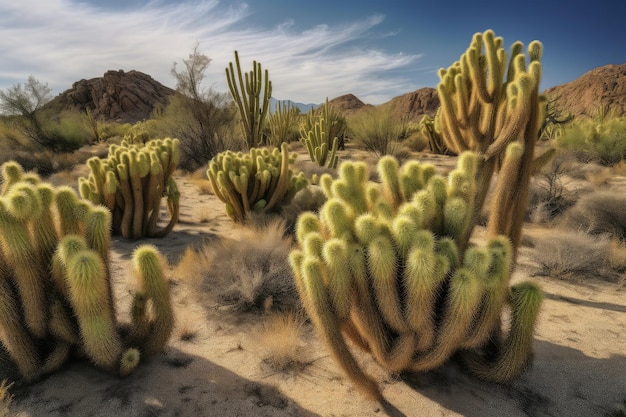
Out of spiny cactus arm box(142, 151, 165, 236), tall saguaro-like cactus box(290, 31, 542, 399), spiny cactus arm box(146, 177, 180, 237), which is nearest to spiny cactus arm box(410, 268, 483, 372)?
tall saguaro-like cactus box(290, 31, 542, 399)

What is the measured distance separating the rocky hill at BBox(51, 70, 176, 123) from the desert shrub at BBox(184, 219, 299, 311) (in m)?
55.8

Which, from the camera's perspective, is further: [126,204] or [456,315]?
[126,204]

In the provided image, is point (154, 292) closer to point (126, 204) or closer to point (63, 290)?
point (63, 290)

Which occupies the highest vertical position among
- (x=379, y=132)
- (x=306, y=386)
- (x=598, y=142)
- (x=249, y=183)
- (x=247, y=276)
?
(x=379, y=132)

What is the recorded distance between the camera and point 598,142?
13281 millimetres

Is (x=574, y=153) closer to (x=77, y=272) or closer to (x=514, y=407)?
(x=514, y=407)

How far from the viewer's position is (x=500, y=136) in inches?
136

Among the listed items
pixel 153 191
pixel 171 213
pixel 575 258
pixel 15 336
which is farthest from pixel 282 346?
pixel 171 213

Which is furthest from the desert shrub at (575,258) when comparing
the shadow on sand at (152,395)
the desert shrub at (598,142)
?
the desert shrub at (598,142)

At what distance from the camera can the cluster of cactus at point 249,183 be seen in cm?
655

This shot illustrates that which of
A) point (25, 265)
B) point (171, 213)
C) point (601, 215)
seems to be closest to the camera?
point (25, 265)

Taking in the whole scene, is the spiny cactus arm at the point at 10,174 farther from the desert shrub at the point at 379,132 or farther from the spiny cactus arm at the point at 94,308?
the desert shrub at the point at 379,132

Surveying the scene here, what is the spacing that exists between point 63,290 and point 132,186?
3.49 m

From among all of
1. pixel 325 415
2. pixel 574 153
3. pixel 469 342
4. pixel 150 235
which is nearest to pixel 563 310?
pixel 469 342
